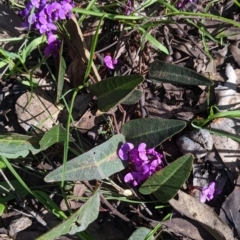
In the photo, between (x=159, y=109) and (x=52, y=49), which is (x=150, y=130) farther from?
(x=52, y=49)

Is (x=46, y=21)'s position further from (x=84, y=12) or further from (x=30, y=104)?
(x=30, y=104)

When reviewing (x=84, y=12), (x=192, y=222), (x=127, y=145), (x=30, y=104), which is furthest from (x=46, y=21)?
(x=192, y=222)

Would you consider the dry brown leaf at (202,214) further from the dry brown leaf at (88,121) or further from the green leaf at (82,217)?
the dry brown leaf at (88,121)

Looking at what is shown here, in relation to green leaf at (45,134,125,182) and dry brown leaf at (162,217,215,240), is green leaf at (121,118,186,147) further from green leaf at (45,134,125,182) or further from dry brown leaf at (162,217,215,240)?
dry brown leaf at (162,217,215,240)

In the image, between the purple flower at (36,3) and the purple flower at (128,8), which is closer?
the purple flower at (36,3)

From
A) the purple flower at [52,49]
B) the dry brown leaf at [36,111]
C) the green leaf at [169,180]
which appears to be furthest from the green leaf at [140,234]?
the purple flower at [52,49]

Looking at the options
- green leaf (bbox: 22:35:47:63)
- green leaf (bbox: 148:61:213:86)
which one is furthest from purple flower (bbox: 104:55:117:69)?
green leaf (bbox: 22:35:47:63)
